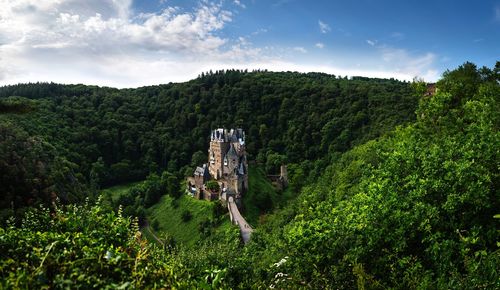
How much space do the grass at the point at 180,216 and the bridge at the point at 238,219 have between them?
3221mm

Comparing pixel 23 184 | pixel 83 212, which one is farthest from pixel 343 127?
pixel 83 212

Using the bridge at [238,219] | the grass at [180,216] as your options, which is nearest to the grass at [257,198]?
the bridge at [238,219]

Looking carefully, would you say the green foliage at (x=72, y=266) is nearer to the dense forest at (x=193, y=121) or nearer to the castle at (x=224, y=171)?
the castle at (x=224, y=171)

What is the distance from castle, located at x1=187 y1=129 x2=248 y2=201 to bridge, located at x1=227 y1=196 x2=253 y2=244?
157 cm

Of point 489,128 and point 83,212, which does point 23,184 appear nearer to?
point 83,212

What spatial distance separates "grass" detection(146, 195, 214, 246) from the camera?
53906 millimetres

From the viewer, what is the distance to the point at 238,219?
51156 millimetres

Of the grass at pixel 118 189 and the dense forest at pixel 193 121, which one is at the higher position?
the dense forest at pixel 193 121

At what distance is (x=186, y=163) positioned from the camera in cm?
9619

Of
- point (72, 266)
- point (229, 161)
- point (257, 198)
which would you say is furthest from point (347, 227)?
point (229, 161)

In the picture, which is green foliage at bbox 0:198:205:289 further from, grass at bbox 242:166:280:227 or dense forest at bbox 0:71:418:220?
dense forest at bbox 0:71:418:220

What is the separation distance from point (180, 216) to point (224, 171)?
33.7 ft

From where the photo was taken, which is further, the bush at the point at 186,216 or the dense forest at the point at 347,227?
the bush at the point at 186,216

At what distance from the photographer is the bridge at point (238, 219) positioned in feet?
152
